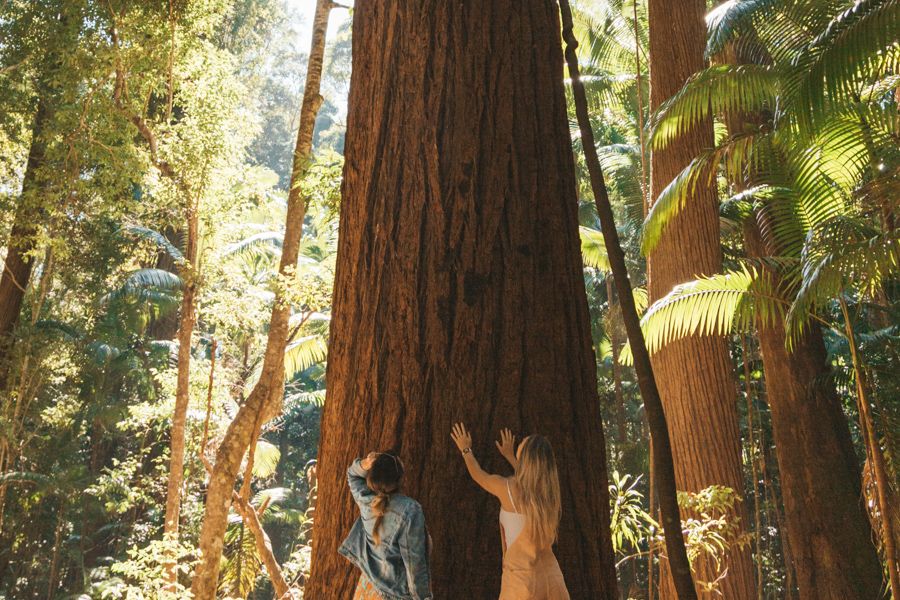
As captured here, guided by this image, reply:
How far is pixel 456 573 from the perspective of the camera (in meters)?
2.32

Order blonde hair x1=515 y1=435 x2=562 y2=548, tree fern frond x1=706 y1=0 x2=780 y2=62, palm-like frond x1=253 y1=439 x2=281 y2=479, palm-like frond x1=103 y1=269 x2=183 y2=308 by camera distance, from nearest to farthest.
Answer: blonde hair x1=515 y1=435 x2=562 y2=548 → tree fern frond x1=706 y1=0 x2=780 y2=62 → palm-like frond x1=103 y1=269 x2=183 y2=308 → palm-like frond x1=253 y1=439 x2=281 y2=479

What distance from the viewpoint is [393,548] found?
7.53 feet

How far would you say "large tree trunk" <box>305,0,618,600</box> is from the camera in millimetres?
2373

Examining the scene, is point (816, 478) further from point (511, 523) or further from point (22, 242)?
point (22, 242)

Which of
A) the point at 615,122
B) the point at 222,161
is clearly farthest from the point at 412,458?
the point at 615,122

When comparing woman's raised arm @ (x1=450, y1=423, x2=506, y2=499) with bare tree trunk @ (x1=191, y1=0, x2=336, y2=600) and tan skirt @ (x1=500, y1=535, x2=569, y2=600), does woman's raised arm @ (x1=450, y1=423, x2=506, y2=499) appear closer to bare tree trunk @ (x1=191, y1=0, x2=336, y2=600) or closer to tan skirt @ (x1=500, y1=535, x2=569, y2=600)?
tan skirt @ (x1=500, y1=535, x2=569, y2=600)

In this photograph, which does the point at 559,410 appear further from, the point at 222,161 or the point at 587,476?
the point at 222,161

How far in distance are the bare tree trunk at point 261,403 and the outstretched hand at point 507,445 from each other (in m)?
7.80

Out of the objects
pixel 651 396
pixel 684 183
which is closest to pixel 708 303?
pixel 684 183

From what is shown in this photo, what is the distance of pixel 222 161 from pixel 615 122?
53.4 ft

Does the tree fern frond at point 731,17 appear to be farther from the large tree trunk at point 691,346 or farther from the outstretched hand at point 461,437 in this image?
the outstretched hand at point 461,437

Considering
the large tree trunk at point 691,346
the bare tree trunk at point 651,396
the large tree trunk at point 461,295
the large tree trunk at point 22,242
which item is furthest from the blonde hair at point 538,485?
the large tree trunk at point 22,242

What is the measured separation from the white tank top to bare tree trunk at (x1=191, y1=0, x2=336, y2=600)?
7.78 meters

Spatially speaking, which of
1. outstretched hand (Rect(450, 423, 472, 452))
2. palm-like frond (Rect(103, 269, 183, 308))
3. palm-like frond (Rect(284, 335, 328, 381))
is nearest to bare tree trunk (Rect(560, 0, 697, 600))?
outstretched hand (Rect(450, 423, 472, 452))
